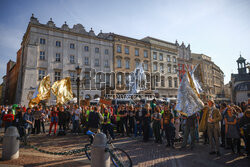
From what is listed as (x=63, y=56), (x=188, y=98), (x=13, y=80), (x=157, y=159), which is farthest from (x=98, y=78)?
(x=157, y=159)

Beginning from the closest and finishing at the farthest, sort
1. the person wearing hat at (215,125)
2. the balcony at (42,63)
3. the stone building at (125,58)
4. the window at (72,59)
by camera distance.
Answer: the person wearing hat at (215,125) < the balcony at (42,63) < the window at (72,59) < the stone building at (125,58)

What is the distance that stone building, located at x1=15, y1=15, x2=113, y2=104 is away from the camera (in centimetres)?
2734

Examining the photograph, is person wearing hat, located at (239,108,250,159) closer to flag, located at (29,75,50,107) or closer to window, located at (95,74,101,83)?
flag, located at (29,75,50,107)

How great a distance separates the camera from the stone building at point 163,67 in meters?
42.5

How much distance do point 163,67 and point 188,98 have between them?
3793cm

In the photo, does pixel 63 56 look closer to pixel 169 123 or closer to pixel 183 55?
pixel 169 123

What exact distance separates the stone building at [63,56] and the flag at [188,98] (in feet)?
→ 61.2

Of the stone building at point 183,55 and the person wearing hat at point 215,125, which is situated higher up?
the stone building at point 183,55

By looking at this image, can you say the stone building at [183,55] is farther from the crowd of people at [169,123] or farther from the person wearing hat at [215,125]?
the person wearing hat at [215,125]

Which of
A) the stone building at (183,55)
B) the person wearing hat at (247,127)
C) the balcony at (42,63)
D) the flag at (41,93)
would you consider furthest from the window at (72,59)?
the stone building at (183,55)

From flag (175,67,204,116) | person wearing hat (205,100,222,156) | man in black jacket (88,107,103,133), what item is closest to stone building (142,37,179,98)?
flag (175,67,204,116)

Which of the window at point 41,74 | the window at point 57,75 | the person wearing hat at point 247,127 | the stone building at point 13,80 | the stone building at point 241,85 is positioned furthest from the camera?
the stone building at point 241,85

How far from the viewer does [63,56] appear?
3033 centimetres

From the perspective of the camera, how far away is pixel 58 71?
29625 millimetres
